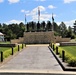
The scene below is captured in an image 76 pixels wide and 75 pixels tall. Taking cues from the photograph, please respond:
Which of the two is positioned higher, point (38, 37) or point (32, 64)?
point (38, 37)

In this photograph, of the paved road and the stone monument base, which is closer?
the paved road

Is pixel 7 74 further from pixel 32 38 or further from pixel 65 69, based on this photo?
pixel 32 38

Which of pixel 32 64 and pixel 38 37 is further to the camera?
pixel 38 37

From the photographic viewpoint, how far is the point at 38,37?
196 ft

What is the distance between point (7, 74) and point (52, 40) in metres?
47.5

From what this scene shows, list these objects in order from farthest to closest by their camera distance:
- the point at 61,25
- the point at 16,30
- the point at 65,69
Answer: the point at 61,25 < the point at 16,30 < the point at 65,69

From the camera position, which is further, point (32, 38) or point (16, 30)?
point (16, 30)

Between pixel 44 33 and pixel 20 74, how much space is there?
4787 centimetres

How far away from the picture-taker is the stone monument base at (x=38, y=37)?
194ft

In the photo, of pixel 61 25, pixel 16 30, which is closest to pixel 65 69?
pixel 16 30

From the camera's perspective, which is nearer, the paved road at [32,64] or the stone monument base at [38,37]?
the paved road at [32,64]

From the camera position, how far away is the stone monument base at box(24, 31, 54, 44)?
2334 inches

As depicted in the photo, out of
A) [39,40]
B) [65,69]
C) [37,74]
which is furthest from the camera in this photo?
[39,40]

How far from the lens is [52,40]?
5947cm
